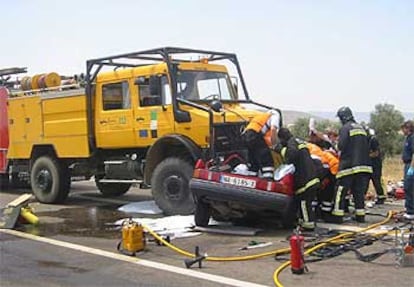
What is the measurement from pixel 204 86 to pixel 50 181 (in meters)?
4.01

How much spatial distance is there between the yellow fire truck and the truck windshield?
0.02 meters

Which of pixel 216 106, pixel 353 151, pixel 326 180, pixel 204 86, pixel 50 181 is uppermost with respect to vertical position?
pixel 204 86

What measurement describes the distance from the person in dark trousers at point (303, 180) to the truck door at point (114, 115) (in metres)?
3.58

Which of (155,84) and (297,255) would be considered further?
(155,84)

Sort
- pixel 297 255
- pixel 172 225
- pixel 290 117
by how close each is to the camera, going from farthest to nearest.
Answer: pixel 290 117
pixel 172 225
pixel 297 255

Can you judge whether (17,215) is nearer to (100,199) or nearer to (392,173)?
(100,199)

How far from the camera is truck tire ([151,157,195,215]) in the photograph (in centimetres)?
994

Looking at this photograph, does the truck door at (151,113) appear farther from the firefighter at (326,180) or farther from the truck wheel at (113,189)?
the truck wheel at (113,189)

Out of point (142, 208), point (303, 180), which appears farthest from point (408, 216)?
point (142, 208)

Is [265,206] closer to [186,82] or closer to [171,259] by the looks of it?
[171,259]

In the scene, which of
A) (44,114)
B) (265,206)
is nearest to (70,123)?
(44,114)

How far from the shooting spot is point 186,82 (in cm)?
1061

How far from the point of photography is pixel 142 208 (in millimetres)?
11320

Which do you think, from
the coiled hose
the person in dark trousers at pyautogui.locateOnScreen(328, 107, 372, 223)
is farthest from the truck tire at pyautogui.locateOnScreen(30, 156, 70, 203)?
the coiled hose
